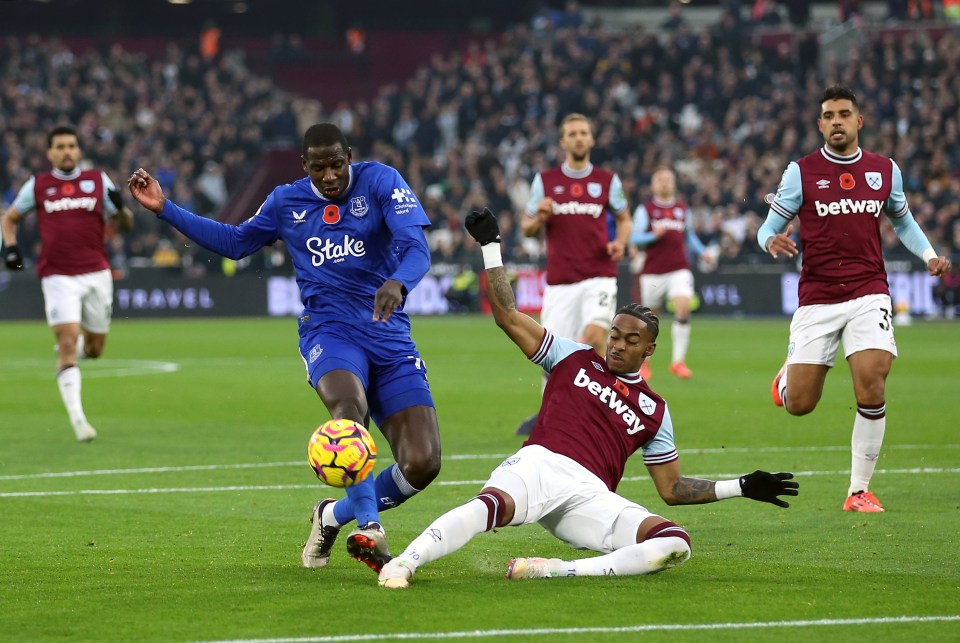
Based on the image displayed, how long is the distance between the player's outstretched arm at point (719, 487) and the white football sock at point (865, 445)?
222cm

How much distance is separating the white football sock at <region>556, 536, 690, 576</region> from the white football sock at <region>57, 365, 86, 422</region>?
7.80 meters

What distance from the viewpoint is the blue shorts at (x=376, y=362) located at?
25.6 ft

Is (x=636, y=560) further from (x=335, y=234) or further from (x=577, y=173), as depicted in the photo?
(x=577, y=173)

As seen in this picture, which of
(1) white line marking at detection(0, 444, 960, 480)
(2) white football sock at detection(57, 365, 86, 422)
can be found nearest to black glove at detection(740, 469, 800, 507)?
(1) white line marking at detection(0, 444, 960, 480)

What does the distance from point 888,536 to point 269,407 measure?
947cm

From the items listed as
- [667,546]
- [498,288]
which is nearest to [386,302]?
[498,288]

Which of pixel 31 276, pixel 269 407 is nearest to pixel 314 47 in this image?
pixel 31 276

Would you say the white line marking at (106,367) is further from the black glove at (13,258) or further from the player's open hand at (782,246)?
the player's open hand at (782,246)

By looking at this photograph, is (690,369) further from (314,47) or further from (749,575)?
(314,47)

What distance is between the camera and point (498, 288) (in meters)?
7.48

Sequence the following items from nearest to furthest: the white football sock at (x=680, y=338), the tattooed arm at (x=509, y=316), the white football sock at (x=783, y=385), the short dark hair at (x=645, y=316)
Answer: the tattooed arm at (x=509, y=316) → the short dark hair at (x=645, y=316) → the white football sock at (x=783, y=385) → the white football sock at (x=680, y=338)

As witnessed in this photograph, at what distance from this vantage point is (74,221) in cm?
1403

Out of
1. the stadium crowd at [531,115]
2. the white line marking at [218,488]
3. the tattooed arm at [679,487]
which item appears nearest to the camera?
the tattooed arm at [679,487]

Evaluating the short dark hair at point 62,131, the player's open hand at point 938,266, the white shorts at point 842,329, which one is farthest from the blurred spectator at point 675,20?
the player's open hand at point 938,266
